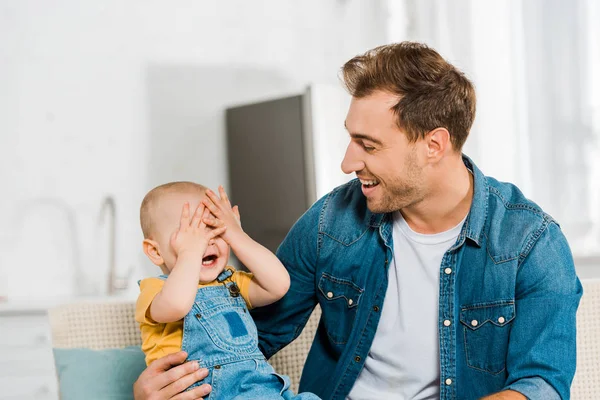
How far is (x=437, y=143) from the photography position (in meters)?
1.94

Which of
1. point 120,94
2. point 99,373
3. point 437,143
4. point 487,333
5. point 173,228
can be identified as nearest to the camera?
point 173,228

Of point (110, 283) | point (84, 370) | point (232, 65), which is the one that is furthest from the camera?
point (232, 65)

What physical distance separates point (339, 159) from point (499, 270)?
7.03 feet

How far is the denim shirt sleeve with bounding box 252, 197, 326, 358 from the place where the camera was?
6.60ft

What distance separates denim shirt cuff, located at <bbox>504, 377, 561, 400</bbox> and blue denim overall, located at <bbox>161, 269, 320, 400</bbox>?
45 centimetres

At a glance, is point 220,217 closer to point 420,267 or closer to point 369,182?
point 369,182

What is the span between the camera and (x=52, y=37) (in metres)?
4.29

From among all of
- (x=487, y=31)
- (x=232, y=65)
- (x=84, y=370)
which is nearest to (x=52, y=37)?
(x=232, y=65)

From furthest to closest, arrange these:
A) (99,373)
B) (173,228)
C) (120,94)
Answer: (120,94) → (99,373) → (173,228)

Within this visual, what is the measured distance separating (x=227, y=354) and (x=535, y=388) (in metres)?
0.67

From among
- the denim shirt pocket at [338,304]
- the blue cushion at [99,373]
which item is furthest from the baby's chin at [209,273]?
the blue cushion at [99,373]

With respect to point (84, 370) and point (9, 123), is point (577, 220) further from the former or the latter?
point (9, 123)

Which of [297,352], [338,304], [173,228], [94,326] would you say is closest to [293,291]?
[338,304]

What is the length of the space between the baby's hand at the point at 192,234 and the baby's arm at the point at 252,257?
21mm
